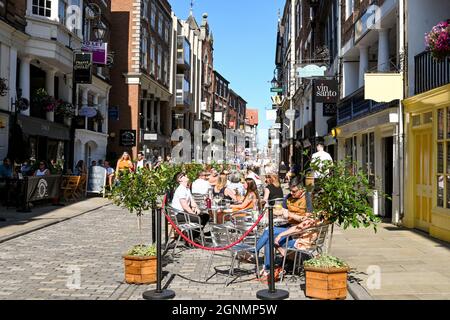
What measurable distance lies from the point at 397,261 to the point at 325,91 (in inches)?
499

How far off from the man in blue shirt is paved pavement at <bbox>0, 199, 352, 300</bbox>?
6318mm

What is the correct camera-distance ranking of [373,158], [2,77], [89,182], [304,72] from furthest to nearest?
[89,182]
[304,72]
[2,77]
[373,158]

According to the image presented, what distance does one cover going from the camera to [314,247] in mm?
7270

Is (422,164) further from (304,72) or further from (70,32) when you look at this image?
(70,32)

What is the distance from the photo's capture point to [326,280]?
6172 mm

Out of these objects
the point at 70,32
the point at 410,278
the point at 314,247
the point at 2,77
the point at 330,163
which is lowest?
the point at 410,278

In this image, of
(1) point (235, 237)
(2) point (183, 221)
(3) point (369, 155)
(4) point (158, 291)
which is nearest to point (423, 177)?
(3) point (369, 155)

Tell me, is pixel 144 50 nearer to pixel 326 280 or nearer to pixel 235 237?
pixel 235 237

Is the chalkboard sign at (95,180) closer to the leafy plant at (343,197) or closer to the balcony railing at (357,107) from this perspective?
the balcony railing at (357,107)

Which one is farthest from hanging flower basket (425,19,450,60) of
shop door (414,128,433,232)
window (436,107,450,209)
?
shop door (414,128,433,232)

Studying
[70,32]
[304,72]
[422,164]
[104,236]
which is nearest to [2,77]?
[70,32]

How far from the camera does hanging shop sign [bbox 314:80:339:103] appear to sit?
2027cm

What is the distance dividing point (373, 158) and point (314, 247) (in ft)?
33.1

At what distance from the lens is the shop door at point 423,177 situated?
11811 millimetres
